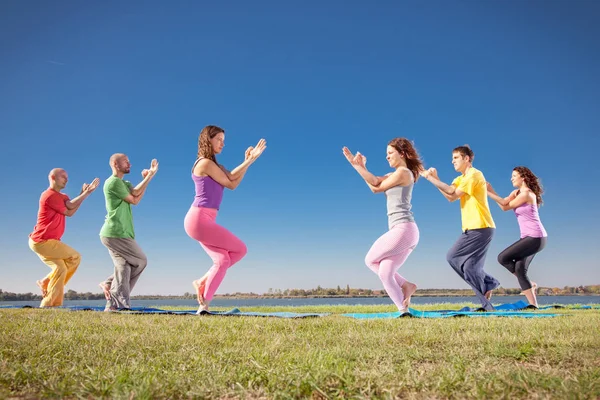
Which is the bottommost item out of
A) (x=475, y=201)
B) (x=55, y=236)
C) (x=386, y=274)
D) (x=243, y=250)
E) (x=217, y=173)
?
(x=386, y=274)

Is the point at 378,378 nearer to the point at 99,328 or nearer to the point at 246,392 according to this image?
the point at 246,392

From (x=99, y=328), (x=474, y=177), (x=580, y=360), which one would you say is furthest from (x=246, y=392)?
(x=474, y=177)

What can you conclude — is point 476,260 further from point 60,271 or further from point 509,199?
point 60,271

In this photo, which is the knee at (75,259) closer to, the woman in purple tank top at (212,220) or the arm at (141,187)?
the arm at (141,187)

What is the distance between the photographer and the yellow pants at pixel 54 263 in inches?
439

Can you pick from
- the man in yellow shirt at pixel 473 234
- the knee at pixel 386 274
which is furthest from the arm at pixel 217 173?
the man in yellow shirt at pixel 473 234

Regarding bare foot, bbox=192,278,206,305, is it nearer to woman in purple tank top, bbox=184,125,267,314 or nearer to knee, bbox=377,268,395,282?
woman in purple tank top, bbox=184,125,267,314

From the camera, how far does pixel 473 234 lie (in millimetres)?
9773

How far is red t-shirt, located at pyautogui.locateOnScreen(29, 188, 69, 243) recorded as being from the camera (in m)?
11.2

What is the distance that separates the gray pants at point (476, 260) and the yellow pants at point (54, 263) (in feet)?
32.1

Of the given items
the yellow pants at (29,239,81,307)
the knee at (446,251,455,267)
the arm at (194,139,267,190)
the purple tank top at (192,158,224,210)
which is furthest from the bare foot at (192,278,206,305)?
the knee at (446,251,455,267)

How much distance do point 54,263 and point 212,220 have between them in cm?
562

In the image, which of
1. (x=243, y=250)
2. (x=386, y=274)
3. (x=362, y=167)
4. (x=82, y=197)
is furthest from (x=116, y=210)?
(x=386, y=274)

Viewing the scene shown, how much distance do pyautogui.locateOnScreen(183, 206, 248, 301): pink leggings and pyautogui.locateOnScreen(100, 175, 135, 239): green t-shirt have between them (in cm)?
244
